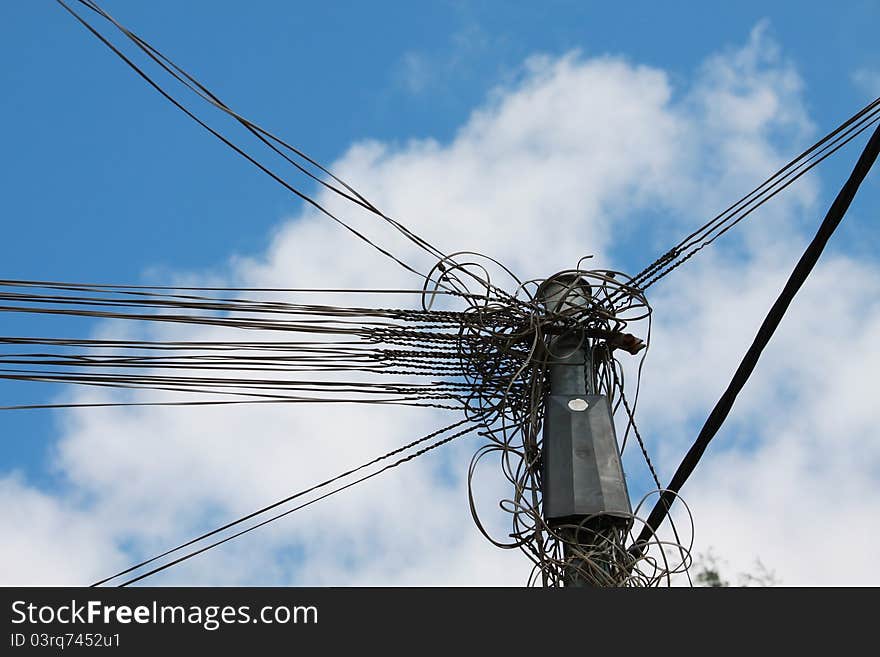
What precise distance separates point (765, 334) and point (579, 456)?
1049 mm

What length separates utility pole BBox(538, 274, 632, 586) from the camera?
187 inches

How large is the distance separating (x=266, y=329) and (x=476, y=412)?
1.11 m

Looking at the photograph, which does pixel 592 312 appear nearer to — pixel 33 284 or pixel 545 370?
pixel 545 370

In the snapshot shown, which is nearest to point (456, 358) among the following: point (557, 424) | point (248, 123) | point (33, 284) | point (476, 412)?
point (476, 412)

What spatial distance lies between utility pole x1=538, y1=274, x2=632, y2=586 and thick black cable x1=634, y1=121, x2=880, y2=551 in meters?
0.19

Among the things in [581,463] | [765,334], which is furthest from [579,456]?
[765,334]

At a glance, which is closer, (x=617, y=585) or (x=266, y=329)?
(x=617, y=585)

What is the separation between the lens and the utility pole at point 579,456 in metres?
4.75

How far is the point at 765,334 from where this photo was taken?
5152mm

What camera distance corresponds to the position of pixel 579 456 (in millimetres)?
4898

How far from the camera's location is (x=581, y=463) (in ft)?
16.0

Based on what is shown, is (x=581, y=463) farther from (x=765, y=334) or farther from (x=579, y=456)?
(x=765, y=334)

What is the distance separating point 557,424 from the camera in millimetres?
5008
